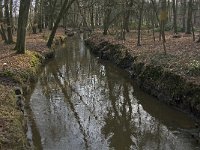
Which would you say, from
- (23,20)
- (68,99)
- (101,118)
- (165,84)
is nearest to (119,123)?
(101,118)

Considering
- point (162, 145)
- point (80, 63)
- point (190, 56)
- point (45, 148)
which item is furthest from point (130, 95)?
point (80, 63)

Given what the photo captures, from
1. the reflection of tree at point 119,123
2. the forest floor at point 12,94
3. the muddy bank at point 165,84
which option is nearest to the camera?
the forest floor at point 12,94

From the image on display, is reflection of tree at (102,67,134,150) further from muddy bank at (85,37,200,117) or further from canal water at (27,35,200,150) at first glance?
muddy bank at (85,37,200,117)

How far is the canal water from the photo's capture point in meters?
13.0

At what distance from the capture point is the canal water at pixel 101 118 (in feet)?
42.7

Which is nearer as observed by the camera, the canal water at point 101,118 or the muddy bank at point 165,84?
the canal water at point 101,118

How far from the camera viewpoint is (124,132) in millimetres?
14297

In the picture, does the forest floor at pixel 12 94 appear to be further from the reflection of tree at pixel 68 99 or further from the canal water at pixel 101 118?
the reflection of tree at pixel 68 99

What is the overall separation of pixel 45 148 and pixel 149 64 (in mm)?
10836

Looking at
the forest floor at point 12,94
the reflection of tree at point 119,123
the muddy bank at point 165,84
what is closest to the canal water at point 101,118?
the reflection of tree at point 119,123

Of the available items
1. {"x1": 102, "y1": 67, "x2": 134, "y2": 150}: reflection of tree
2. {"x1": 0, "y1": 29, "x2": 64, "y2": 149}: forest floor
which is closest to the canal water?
{"x1": 102, "y1": 67, "x2": 134, "y2": 150}: reflection of tree

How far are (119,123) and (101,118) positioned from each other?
90cm

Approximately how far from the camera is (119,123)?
1546cm

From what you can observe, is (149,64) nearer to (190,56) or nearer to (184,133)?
(190,56)
